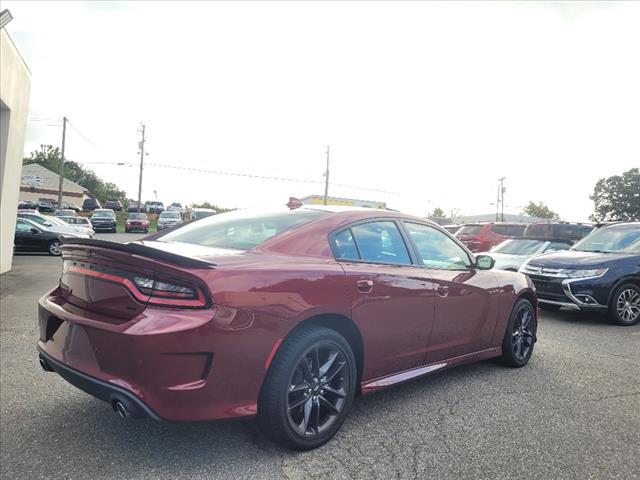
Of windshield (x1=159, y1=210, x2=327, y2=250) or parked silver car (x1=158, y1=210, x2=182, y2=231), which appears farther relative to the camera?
parked silver car (x1=158, y1=210, x2=182, y2=231)

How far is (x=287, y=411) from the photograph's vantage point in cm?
265

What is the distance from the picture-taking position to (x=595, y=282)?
709 centimetres

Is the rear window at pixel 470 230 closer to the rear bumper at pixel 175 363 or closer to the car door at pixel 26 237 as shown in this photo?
the rear bumper at pixel 175 363

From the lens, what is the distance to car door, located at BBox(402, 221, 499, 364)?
371 cm

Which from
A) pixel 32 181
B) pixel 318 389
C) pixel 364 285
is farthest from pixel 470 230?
pixel 32 181

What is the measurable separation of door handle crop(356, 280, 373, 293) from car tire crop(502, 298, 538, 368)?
2.12 m

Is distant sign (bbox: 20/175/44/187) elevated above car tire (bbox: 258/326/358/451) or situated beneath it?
elevated above

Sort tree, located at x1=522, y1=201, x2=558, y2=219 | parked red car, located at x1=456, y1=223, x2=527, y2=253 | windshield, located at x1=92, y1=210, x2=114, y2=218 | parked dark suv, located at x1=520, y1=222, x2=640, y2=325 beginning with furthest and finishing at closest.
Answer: tree, located at x1=522, y1=201, x2=558, y2=219
windshield, located at x1=92, y1=210, x2=114, y2=218
parked red car, located at x1=456, y1=223, x2=527, y2=253
parked dark suv, located at x1=520, y1=222, x2=640, y2=325

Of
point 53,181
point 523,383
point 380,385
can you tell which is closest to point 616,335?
point 523,383

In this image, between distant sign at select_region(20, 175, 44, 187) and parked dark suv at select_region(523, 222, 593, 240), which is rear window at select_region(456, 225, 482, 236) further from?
distant sign at select_region(20, 175, 44, 187)

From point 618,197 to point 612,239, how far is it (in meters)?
72.6

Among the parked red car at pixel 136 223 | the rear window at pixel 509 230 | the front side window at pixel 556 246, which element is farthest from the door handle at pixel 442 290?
the parked red car at pixel 136 223

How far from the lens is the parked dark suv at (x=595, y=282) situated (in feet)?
23.2

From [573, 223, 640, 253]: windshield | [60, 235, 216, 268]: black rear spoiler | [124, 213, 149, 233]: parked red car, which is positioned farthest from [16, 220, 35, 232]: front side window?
[573, 223, 640, 253]: windshield
